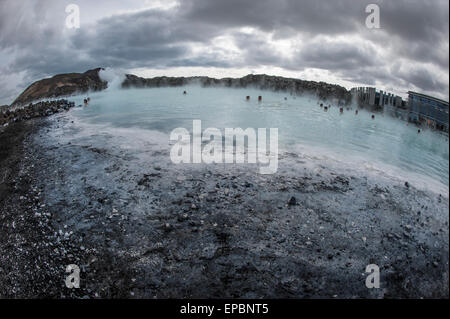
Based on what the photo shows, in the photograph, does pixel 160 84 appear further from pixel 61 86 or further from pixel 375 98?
pixel 375 98

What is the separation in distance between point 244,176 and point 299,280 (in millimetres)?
1700

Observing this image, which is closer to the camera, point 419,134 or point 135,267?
point 135,267

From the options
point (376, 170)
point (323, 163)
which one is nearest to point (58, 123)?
point (323, 163)

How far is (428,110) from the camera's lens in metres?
3.72

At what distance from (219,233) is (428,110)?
9.96ft

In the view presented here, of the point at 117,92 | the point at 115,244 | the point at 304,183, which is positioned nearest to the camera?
the point at 115,244

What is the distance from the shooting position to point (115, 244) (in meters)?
3.45

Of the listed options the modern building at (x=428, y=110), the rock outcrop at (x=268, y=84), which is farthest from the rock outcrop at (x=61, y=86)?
the modern building at (x=428, y=110)

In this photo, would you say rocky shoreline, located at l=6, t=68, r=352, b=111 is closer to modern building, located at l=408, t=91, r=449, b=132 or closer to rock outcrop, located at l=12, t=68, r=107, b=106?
rock outcrop, located at l=12, t=68, r=107, b=106

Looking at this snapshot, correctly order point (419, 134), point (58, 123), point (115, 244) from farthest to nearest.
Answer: point (58, 123) → point (419, 134) → point (115, 244)

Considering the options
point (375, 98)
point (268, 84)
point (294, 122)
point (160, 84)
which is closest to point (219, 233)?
point (294, 122)

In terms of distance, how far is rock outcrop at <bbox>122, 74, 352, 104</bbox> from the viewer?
4668 millimetres

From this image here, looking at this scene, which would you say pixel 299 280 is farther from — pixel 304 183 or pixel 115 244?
pixel 115 244

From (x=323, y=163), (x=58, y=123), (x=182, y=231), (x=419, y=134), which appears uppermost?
(x=58, y=123)
